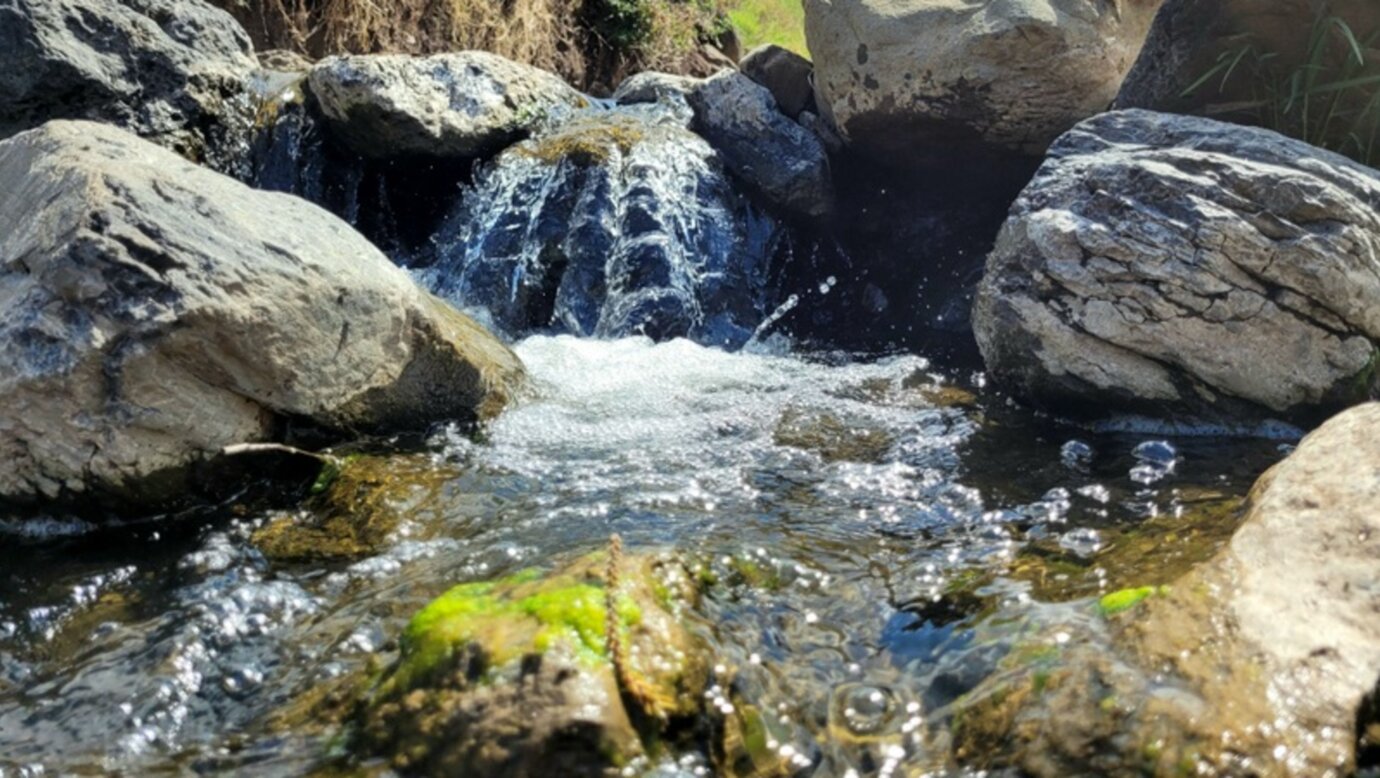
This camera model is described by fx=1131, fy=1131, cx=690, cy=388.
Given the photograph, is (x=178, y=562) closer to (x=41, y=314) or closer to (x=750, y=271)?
(x=41, y=314)

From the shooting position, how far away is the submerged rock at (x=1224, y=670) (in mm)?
2178

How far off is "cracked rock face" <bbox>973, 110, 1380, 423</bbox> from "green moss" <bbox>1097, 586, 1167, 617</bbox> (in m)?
2.13

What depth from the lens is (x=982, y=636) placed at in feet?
9.52

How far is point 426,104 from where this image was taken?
24.6ft

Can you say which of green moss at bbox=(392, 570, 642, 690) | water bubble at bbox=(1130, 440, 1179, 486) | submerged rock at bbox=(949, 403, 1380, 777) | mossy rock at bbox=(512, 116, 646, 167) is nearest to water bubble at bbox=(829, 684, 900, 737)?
submerged rock at bbox=(949, 403, 1380, 777)

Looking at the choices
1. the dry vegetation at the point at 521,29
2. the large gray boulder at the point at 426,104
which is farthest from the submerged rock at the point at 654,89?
the dry vegetation at the point at 521,29

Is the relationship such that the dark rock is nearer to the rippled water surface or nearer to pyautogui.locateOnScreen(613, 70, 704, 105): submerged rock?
pyautogui.locateOnScreen(613, 70, 704, 105): submerged rock

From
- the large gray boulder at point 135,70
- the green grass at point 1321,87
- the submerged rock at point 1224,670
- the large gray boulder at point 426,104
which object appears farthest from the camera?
the large gray boulder at point 426,104

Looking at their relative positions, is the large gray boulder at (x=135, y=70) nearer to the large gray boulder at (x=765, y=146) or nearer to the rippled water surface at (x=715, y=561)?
the large gray boulder at (x=765, y=146)

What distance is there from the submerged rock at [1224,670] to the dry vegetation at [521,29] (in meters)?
8.97

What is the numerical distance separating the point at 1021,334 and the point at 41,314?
12.6ft

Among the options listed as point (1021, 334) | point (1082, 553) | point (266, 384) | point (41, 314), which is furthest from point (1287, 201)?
point (41, 314)

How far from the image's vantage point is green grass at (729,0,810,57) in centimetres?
1413

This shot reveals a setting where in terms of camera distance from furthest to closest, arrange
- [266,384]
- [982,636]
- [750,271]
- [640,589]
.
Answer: [750,271] < [266,384] < [982,636] < [640,589]
